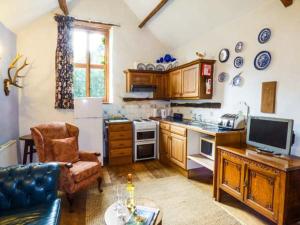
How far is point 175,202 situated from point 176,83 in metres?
2.52

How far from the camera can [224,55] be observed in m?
3.41

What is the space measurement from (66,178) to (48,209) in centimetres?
74

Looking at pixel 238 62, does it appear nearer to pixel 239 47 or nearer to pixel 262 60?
pixel 239 47

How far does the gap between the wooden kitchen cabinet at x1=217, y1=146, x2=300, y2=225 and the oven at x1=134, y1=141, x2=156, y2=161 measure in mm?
2062

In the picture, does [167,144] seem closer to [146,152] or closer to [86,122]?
[146,152]

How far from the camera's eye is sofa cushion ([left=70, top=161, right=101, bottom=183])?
256 cm

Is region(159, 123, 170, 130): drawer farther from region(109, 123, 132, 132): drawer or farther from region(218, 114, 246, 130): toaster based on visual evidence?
region(218, 114, 246, 130): toaster

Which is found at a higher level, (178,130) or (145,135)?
(178,130)

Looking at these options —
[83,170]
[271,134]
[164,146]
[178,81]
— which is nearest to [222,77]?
[178,81]

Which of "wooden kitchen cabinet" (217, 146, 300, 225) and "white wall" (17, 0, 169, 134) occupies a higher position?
"white wall" (17, 0, 169, 134)

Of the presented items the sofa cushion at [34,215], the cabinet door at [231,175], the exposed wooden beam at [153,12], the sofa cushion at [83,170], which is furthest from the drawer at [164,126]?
the sofa cushion at [34,215]

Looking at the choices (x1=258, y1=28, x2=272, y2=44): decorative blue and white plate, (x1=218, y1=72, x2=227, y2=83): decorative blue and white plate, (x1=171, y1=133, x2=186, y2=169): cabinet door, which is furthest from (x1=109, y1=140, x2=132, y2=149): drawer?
(x1=258, y1=28, x2=272, y2=44): decorative blue and white plate

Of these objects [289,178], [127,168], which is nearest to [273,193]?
[289,178]

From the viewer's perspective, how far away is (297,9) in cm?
233
